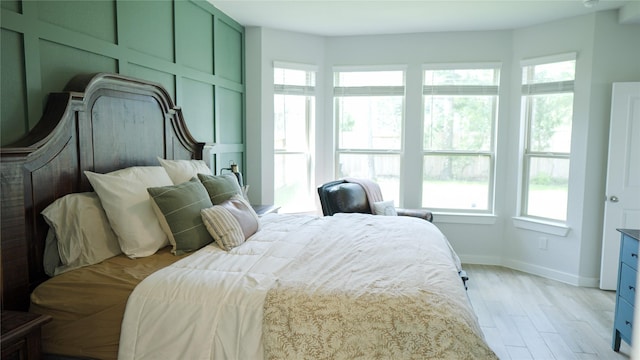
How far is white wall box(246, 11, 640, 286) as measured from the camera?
3.93 meters

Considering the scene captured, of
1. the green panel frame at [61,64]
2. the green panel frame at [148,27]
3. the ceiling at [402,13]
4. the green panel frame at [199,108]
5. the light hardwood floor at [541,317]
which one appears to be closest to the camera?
the green panel frame at [61,64]

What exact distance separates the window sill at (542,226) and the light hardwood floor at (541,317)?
519 mm

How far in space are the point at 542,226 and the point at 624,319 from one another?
1.78 metres

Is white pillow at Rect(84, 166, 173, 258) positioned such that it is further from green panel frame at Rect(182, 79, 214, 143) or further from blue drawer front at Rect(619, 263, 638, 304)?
blue drawer front at Rect(619, 263, 638, 304)

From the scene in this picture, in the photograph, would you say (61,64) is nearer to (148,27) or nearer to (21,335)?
(148,27)

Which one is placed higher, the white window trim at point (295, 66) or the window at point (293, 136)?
the white window trim at point (295, 66)

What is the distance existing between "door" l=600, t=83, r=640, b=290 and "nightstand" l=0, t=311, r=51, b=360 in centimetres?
453

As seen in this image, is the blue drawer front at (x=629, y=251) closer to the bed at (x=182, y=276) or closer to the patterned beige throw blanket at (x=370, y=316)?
the bed at (x=182, y=276)

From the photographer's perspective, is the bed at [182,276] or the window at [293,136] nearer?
the bed at [182,276]

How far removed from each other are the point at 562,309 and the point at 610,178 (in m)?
1.39

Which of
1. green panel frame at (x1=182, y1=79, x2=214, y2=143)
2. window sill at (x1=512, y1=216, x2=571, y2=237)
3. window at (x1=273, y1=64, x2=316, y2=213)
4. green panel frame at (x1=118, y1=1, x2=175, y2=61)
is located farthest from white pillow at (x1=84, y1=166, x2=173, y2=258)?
window sill at (x1=512, y1=216, x2=571, y2=237)

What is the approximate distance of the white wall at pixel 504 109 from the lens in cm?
393

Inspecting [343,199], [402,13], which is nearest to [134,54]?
[343,199]

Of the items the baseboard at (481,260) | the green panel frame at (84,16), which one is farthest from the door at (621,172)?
the green panel frame at (84,16)
